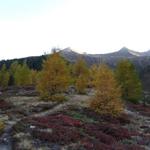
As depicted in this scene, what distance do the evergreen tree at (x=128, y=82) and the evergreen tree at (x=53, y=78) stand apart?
17000 millimetres

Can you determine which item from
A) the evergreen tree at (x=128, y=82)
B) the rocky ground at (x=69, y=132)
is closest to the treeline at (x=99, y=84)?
the evergreen tree at (x=128, y=82)

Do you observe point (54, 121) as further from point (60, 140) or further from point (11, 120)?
point (60, 140)

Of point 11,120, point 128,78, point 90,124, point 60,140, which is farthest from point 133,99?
point 60,140

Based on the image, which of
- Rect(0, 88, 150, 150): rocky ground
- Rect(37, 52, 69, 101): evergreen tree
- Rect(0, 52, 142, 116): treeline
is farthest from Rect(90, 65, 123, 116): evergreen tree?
Rect(37, 52, 69, 101): evergreen tree

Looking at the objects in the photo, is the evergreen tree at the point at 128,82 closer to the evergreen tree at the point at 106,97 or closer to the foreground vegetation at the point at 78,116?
the foreground vegetation at the point at 78,116

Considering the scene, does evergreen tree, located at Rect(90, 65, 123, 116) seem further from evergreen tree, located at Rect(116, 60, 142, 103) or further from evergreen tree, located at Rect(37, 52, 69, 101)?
evergreen tree, located at Rect(116, 60, 142, 103)

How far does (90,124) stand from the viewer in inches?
1455

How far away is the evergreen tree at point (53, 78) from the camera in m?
52.4

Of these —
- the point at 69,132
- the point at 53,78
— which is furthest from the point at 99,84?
the point at 69,132

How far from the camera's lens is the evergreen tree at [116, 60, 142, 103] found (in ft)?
220

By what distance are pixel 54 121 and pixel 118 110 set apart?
13.2 m

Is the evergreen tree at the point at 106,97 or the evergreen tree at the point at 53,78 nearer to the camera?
the evergreen tree at the point at 106,97

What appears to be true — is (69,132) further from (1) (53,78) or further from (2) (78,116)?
(1) (53,78)

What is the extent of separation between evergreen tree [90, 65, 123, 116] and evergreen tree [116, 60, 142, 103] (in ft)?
67.1
